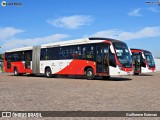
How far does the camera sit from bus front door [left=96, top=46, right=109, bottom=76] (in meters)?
21.3

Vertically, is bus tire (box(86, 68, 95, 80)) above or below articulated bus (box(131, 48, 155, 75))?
below

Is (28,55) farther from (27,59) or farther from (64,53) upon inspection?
(64,53)

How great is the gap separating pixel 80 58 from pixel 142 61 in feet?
32.5

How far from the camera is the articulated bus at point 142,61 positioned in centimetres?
3088

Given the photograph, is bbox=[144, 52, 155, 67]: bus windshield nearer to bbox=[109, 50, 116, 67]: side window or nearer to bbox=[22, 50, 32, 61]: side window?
bbox=[109, 50, 116, 67]: side window

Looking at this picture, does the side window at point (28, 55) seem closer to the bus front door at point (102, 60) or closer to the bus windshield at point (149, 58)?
the bus front door at point (102, 60)

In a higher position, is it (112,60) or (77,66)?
(112,60)

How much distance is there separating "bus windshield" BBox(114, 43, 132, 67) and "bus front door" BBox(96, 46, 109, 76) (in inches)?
30.5

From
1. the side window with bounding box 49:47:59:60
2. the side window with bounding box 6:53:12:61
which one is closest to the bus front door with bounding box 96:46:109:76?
the side window with bounding box 49:47:59:60

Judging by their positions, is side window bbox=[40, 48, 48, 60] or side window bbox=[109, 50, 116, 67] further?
side window bbox=[40, 48, 48, 60]

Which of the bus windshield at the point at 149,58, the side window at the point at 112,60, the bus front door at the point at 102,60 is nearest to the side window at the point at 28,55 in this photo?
the bus front door at the point at 102,60

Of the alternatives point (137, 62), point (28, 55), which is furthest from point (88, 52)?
point (137, 62)

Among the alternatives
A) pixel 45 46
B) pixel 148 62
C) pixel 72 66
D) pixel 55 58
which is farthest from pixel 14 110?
pixel 148 62

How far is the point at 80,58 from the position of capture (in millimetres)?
23391
